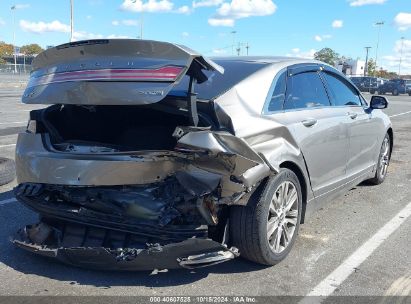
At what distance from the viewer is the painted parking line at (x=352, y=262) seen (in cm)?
340

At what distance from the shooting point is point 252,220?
3.46 meters

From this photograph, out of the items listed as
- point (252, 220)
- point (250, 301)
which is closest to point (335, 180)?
point (252, 220)

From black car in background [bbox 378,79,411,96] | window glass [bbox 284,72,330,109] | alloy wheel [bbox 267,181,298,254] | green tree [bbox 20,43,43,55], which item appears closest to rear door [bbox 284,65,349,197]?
window glass [bbox 284,72,330,109]

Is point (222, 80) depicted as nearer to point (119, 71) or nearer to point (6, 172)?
point (119, 71)

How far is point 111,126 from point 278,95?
1537mm

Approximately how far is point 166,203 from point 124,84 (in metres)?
0.91

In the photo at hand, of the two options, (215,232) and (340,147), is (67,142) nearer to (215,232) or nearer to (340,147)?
(215,232)

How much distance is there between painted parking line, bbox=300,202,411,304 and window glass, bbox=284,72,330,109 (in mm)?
1416

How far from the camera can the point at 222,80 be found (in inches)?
153

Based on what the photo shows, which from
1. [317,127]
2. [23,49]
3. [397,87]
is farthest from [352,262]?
[23,49]

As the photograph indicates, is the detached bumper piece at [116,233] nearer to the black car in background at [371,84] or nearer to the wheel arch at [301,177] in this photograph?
the wheel arch at [301,177]

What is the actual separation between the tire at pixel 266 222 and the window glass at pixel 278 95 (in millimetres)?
561

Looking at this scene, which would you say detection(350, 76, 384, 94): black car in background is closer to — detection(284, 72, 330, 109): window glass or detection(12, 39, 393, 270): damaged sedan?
detection(284, 72, 330, 109): window glass

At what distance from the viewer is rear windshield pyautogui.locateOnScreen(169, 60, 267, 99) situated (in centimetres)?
366
